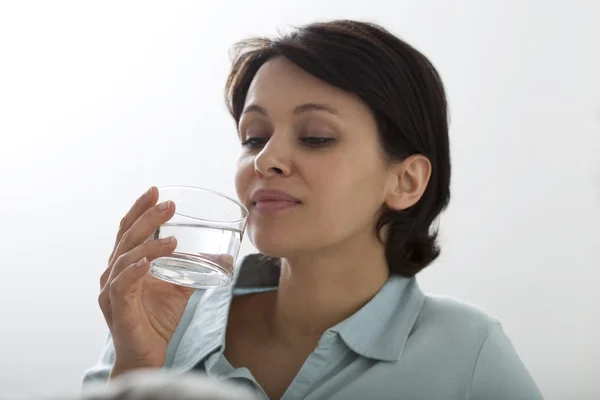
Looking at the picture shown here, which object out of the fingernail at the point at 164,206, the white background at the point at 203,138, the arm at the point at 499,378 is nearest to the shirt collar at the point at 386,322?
the arm at the point at 499,378

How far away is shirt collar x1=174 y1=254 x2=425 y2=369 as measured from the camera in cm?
112

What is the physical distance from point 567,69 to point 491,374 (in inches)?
55.7

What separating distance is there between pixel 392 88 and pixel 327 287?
377 millimetres

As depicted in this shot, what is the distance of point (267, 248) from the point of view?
3.65 ft

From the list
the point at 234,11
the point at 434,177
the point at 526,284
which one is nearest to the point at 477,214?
the point at 526,284

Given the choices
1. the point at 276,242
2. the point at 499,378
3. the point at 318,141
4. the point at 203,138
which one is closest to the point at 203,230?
the point at 276,242

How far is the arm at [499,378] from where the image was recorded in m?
1.04

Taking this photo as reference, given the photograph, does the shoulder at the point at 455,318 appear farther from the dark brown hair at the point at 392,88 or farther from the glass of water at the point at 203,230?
the glass of water at the point at 203,230

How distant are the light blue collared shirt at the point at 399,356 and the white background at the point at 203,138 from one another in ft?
3.30

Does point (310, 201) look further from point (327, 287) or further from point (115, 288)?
point (115, 288)

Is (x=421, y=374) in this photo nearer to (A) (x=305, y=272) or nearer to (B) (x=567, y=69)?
(A) (x=305, y=272)

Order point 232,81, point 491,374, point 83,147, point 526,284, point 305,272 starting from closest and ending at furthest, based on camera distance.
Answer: point 491,374 → point 305,272 → point 232,81 → point 526,284 → point 83,147

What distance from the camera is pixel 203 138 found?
2.30 metres

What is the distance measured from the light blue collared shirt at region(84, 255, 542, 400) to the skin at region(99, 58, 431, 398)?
2.5 inches
